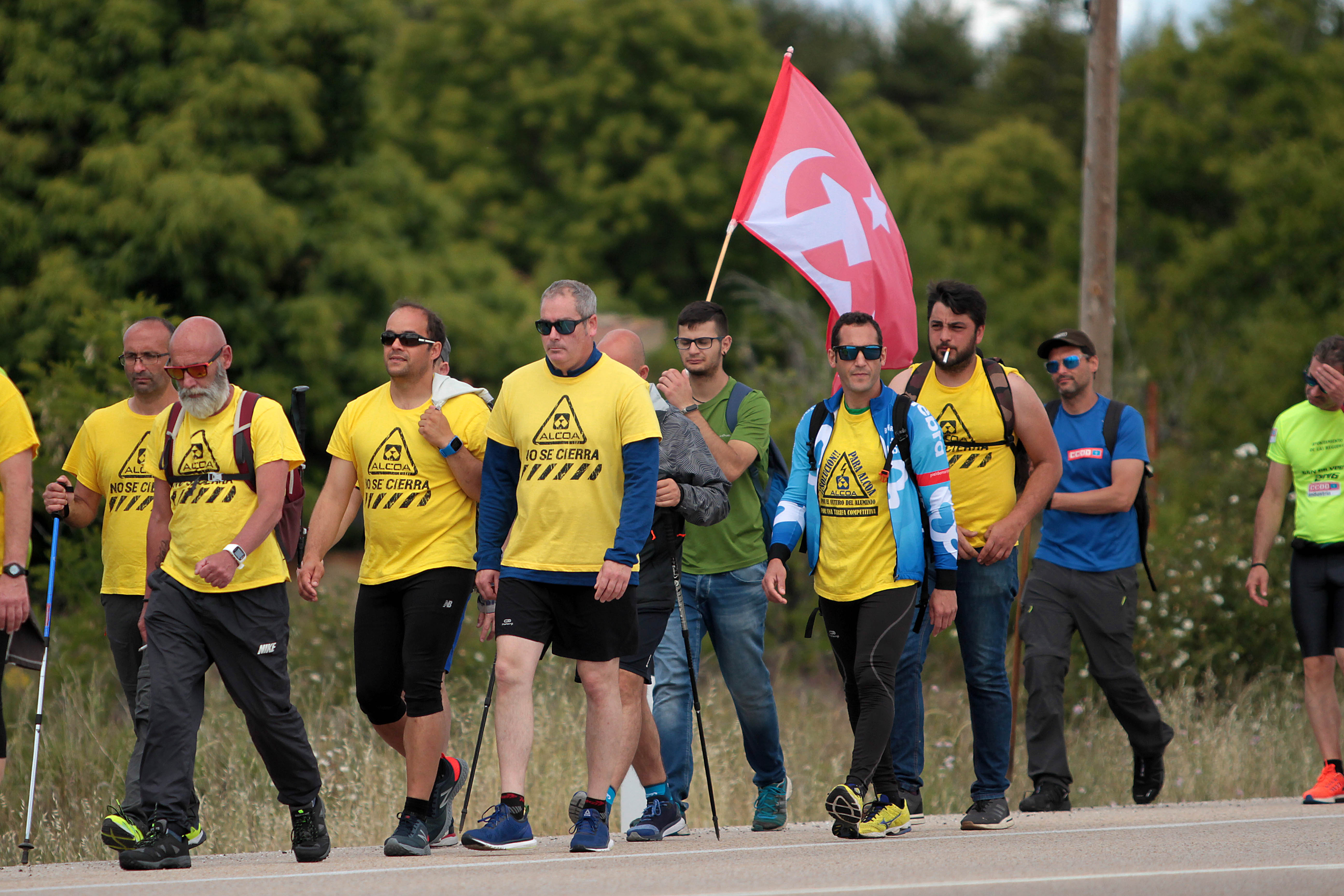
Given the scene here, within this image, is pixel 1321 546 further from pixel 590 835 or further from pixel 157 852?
pixel 157 852

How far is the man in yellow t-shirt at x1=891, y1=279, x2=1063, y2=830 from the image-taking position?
7.44 m

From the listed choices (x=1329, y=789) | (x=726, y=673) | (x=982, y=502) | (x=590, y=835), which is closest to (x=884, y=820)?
(x=726, y=673)

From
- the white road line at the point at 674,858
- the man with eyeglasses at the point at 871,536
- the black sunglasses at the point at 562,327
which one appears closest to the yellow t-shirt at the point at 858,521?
the man with eyeglasses at the point at 871,536

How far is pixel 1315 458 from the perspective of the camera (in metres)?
8.60

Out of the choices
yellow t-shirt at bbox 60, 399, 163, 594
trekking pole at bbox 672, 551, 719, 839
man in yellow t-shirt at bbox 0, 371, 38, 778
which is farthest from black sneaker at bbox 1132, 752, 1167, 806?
man in yellow t-shirt at bbox 0, 371, 38, 778

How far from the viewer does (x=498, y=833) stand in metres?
6.39

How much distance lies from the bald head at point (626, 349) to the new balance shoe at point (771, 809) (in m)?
2.06

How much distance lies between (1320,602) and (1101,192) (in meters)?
4.31

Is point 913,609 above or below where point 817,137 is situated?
below

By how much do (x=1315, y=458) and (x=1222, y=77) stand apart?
2696cm

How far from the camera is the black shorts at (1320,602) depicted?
27.9ft

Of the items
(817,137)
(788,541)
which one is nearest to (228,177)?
(817,137)

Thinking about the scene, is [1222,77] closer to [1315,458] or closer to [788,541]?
[1315,458]

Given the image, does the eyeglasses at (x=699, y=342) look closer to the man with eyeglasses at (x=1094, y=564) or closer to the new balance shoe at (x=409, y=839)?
the man with eyeglasses at (x=1094, y=564)
